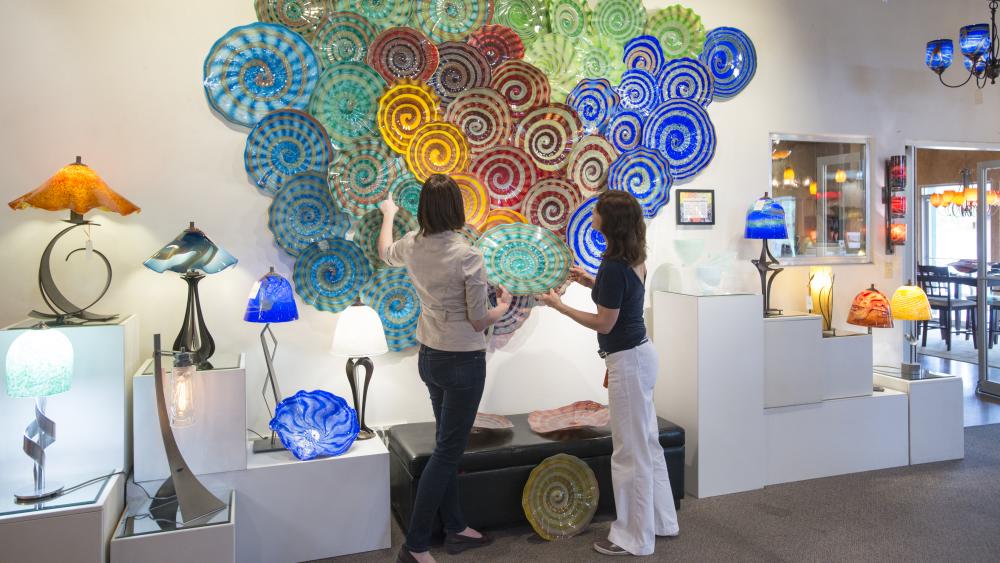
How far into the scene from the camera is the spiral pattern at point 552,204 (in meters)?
3.86

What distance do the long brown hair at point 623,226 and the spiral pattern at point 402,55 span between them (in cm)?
128

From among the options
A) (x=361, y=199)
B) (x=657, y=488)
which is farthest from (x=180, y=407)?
(x=657, y=488)

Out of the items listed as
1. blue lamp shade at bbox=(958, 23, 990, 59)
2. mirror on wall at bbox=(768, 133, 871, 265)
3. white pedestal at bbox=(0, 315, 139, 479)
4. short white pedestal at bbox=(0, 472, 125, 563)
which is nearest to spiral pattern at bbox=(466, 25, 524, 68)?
mirror on wall at bbox=(768, 133, 871, 265)

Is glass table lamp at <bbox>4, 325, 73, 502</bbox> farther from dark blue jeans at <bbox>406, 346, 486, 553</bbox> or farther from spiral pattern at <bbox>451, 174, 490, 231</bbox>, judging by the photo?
spiral pattern at <bbox>451, 174, 490, 231</bbox>

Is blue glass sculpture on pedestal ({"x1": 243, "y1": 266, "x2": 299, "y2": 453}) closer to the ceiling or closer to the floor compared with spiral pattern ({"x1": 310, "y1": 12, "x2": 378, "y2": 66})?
closer to the floor

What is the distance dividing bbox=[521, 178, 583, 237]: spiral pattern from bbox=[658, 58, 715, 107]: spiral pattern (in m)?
0.88

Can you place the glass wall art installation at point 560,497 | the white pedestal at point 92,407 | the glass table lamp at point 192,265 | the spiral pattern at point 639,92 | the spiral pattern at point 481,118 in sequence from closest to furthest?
the white pedestal at point 92,407 < the glass table lamp at point 192,265 < the glass wall art installation at point 560,497 < the spiral pattern at point 481,118 < the spiral pattern at point 639,92

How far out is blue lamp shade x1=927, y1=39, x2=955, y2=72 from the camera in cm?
457

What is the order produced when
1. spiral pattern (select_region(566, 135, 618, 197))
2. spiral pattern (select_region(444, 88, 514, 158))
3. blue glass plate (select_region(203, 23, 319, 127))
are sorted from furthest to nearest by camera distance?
spiral pattern (select_region(566, 135, 618, 197)) → spiral pattern (select_region(444, 88, 514, 158)) → blue glass plate (select_region(203, 23, 319, 127))

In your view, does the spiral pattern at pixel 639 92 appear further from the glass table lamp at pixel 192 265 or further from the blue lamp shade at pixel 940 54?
the glass table lamp at pixel 192 265

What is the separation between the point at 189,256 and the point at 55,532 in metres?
1.11

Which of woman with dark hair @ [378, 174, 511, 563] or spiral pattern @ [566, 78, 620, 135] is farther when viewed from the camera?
spiral pattern @ [566, 78, 620, 135]

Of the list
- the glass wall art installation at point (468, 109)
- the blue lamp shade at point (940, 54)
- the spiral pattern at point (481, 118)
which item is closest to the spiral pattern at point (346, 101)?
the glass wall art installation at point (468, 109)

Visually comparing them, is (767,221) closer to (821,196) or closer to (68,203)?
(821,196)
